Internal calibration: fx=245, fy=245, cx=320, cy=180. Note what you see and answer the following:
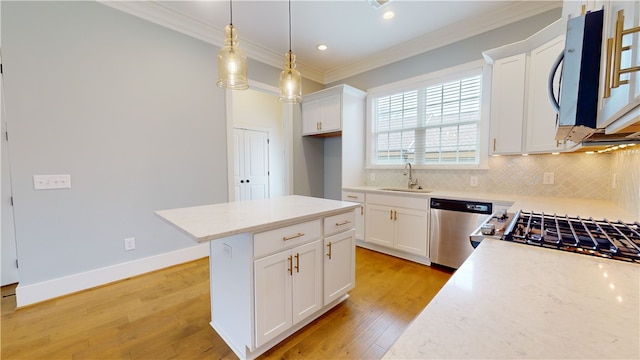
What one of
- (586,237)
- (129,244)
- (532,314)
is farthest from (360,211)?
(532,314)

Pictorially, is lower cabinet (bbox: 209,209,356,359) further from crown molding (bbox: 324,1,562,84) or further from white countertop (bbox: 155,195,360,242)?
crown molding (bbox: 324,1,562,84)

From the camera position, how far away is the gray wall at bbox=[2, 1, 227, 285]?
82.8 inches

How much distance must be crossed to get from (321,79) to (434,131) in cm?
224

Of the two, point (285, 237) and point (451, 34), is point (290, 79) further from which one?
point (451, 34)

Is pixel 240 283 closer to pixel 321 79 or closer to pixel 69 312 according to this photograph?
pixel 69 312

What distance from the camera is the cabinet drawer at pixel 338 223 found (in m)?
1.89

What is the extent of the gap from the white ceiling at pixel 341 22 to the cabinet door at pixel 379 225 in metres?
2.21

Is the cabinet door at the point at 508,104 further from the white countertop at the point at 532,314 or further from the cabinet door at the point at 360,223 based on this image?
the white countertop at the point at 532,314

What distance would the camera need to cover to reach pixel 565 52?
76 cm

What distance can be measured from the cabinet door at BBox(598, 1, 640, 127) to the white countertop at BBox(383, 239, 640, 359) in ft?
1.43

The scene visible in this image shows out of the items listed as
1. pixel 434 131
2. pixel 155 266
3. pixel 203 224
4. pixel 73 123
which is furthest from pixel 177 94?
pixel 434 131

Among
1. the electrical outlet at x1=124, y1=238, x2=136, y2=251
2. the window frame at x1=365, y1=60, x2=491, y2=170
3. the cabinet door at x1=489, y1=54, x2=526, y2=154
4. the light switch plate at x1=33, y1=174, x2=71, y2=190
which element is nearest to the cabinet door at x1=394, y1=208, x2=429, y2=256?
the window frame at x1=365, y1=60, x2=491, y2=170

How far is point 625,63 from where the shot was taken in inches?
21.1

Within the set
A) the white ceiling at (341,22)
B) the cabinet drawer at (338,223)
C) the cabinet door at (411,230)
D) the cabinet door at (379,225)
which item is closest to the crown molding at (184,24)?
the white ceiling at (341,22)
